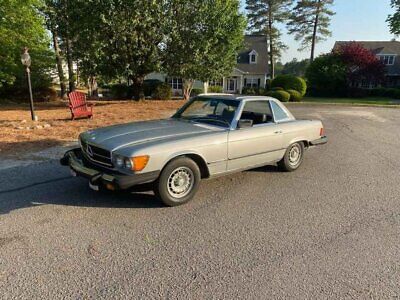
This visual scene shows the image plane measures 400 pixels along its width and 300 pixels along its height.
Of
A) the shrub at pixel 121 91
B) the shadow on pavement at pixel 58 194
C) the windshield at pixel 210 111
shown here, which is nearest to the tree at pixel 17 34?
the shrub at pixel 121 91

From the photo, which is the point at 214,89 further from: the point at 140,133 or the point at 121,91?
the point at 140,133

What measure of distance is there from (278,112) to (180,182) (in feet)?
8.32

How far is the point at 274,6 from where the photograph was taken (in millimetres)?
43062

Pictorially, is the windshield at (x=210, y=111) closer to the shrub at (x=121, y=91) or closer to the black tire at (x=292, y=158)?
the black tire at (x=292, y=158)

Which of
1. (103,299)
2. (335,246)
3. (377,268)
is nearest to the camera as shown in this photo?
(103,299)

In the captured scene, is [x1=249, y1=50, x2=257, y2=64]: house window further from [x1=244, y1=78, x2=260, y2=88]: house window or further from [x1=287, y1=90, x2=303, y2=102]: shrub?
[x1=287, y1=90, x2=303, y2=102]: shrub

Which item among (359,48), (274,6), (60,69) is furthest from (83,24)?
(274,6)

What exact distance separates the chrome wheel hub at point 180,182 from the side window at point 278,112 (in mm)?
2219

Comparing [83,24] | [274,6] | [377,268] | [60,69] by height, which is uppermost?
[274,6]

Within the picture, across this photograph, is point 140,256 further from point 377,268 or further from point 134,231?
point 377,268

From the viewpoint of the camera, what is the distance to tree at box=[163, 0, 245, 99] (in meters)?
17.5

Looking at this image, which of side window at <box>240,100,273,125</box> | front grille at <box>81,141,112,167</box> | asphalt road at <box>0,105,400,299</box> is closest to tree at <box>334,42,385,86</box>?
asphalt road at <box>0,105,400,299</box>

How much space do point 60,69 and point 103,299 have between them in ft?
73.6

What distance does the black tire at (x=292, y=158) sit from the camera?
5.64 metres
